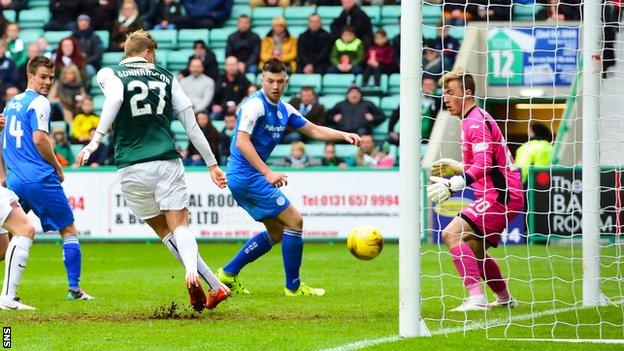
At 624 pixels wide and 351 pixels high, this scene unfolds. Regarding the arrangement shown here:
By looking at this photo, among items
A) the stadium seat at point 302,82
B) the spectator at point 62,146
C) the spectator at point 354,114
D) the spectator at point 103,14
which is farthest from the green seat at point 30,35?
the spectator at point 354,114

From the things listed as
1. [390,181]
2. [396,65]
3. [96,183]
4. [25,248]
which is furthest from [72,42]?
[25,248]

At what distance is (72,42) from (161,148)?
1546cm

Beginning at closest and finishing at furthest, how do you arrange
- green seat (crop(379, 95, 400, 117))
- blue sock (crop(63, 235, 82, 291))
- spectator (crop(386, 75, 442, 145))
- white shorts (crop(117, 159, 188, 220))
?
white shorts (crop(117, 159, 188, 220)) < blue sock (crop(63, 235, 82, 291)) < spectator (crop(386, 75, 442, 145)) < green seat (crop(379, 95, 400, 117))

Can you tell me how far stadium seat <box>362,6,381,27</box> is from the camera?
2533 centimetres

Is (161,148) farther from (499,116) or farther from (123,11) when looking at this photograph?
(123,11)

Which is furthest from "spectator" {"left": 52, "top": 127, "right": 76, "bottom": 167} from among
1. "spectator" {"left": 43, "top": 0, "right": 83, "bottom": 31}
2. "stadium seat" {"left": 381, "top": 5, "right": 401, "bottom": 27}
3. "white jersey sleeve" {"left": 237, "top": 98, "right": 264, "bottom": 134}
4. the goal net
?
"white jersey sleeve" {"left": 237, "top": 98, "right": 264, "bottom": 134}

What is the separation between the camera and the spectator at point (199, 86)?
23.6 m

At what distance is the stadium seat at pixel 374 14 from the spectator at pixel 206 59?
11.1ft

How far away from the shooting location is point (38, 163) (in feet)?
37.8

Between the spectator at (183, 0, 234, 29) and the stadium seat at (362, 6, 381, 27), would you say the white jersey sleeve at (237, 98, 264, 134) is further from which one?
the spectator at (183, 0, 234, 29)

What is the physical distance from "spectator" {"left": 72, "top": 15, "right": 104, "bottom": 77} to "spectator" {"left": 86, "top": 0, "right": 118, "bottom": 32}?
0.69 metres

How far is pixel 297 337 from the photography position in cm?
846

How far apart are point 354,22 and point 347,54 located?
0.66 m

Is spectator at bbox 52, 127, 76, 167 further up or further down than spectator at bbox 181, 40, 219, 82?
further down
